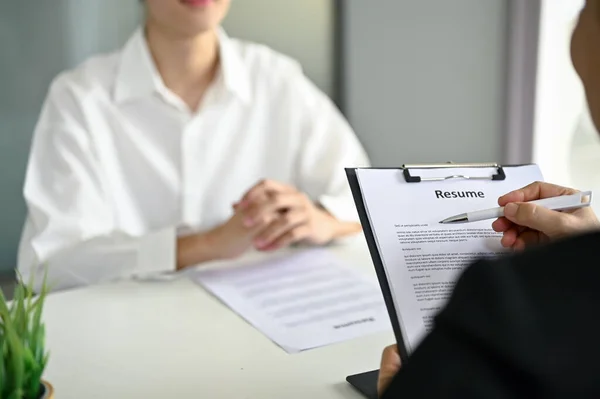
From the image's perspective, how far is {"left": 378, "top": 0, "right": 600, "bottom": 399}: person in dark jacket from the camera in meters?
0.28

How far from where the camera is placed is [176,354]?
30.1 inches

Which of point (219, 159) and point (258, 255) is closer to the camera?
point (258, 255)

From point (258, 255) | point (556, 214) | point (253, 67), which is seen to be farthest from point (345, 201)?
point (556, 214)

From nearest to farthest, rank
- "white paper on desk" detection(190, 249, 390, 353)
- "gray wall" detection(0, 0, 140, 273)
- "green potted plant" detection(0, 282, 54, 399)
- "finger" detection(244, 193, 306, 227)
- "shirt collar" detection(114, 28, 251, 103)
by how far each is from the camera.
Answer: "green potted plant" detection(0, 282, 54, 399) < "white paper on desk" detection(190, 249, 390, 353) < "finger" detection(244, 193, 306, 227) < "shirt collar" detection(114, 28, 251, 103) < "gray wall" detection(0, 0, 140, 273)

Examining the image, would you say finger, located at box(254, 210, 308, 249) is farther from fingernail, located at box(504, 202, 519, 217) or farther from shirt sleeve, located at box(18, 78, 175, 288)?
fingernail, located at box(504, 202, 519, 217)

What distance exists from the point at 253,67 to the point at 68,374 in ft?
2.72

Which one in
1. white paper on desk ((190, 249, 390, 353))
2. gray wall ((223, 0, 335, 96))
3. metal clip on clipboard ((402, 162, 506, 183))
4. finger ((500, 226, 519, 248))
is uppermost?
gray wall ((223, 0, 335, 96))

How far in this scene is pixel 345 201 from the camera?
126 cm

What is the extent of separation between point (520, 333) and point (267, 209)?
2.61 feet

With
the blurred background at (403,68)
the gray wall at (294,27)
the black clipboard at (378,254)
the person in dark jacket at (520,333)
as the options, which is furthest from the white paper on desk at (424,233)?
the gray wall at (294,27)

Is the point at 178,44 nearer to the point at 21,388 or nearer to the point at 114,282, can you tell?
the point at 114,282

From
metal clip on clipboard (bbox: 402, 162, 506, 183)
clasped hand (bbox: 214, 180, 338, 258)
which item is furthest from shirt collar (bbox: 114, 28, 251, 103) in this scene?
metal clip on clipboard (bbox: 402, 162, 506, 183)

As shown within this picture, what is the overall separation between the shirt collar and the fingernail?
794 mm

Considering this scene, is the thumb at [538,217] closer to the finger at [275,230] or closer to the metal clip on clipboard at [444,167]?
the metal clip on clipboard at [444,167]
